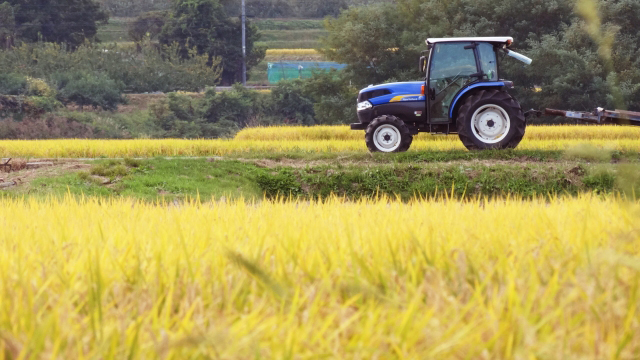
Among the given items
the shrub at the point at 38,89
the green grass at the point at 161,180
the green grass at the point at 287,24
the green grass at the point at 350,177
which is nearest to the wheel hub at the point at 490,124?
the green grass at the point at 350,177

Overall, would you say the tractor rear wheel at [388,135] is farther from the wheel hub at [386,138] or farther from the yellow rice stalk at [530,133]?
the yellow rice stalk at [530,133]

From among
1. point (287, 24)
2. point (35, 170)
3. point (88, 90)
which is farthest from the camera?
point (287, 24)

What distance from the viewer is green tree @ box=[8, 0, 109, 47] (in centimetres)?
3878

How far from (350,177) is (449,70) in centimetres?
293

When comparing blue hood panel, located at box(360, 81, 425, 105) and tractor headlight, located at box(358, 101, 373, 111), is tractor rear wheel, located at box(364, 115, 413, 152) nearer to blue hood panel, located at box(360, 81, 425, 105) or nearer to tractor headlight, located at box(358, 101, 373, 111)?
blue hood panel, located at box(360, 81, 425, 105)

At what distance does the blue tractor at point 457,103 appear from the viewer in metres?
11.8

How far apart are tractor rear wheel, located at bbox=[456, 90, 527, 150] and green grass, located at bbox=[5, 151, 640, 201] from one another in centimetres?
28

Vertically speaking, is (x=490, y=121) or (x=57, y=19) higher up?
(x=57, y=19)

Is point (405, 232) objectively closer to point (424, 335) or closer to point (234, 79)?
point (424, 335)

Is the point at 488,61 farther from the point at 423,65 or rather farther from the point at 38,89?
the point at 38,89

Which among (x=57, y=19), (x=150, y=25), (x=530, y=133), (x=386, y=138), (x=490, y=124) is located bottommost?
(x=530, y=133)

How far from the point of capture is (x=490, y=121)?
470 inches

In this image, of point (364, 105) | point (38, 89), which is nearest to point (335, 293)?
point (364, 105)

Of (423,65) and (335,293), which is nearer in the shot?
(335,293)
